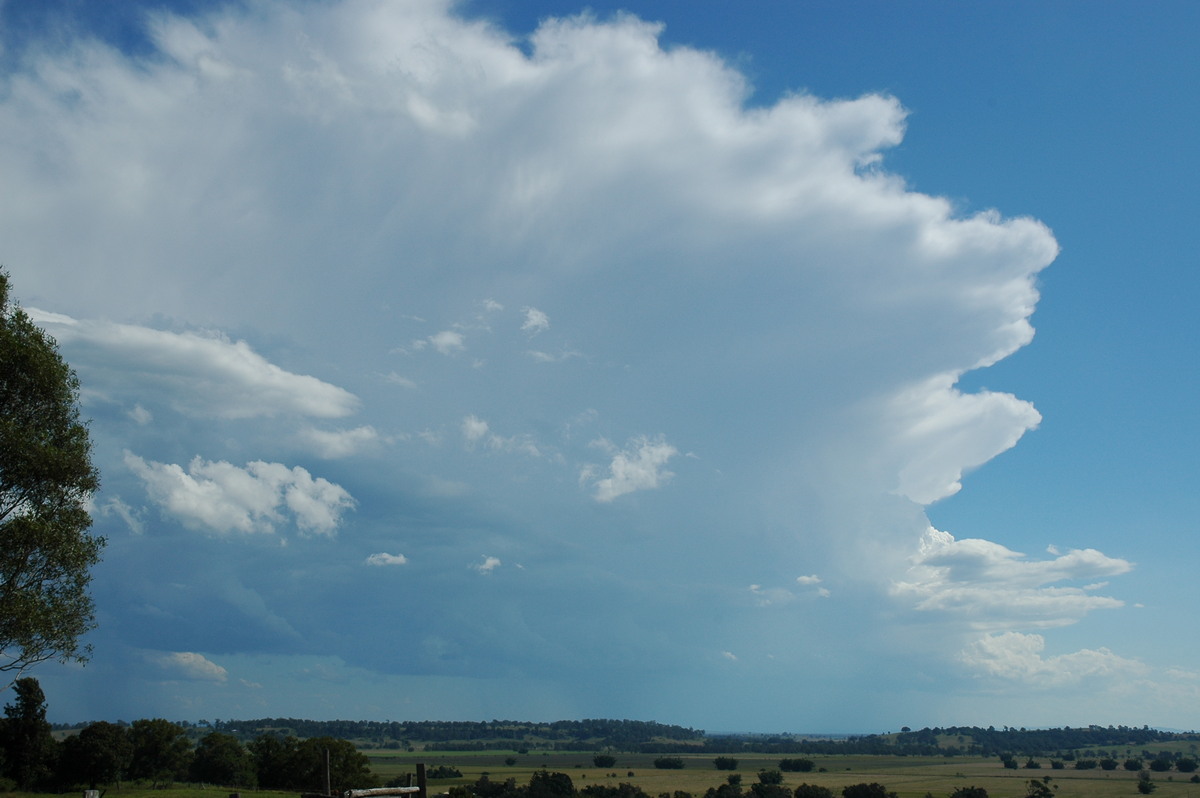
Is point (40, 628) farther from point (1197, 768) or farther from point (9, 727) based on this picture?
point (1197, 768)

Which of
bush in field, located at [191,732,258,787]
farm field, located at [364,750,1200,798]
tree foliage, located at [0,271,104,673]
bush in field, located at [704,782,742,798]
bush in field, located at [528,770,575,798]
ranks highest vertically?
tree foliage, located at [0,271,104,673]

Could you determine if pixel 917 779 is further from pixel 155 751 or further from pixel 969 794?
pixel 155 751

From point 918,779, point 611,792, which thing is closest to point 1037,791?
point 918,779

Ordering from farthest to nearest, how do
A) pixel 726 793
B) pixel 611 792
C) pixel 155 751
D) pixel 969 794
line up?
pixel 969 794 → pixel 726 793 → pixel 611 792 → pixel 155 751

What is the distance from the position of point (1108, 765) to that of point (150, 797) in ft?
647

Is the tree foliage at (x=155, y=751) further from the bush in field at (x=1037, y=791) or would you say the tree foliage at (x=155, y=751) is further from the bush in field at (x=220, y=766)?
the bush in field at (x=1037, y=791)

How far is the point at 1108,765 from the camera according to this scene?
17525 centimetres

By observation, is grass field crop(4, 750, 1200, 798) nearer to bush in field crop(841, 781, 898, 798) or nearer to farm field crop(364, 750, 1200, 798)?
farm field crop(364, 750, 1200, 798)

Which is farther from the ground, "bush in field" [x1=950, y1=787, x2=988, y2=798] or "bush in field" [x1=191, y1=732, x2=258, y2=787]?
"bush in field" [x1=191, y1=732, x2=258, y2=787]

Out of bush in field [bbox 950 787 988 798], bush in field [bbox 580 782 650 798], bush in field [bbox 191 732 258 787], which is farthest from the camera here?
bush in field [bbox 950 787 988 798]

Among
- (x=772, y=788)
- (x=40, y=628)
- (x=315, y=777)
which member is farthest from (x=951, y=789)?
(x=40, y=628)

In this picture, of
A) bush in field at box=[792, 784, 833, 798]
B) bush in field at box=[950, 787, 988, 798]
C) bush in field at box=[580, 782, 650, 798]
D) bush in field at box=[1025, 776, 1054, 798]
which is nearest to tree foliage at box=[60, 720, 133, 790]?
bush in field at box=[580, 782, 650, 798]

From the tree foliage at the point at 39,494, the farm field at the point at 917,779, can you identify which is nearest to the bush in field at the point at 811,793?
the farm field at the point at 917,779

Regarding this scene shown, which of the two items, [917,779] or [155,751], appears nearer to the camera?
[155,751]
